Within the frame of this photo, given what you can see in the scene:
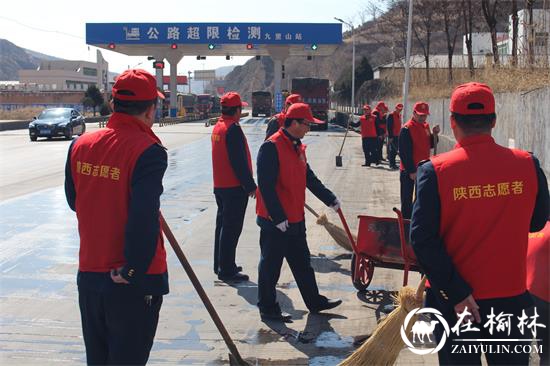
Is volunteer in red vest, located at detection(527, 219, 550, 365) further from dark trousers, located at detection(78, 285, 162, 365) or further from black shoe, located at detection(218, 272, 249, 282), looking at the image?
black shoe, located at detection(218, 272, 249, 282)

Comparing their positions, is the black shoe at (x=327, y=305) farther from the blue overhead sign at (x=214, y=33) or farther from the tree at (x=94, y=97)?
the tree at (x=94, y=97)

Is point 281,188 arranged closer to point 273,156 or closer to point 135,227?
point 273,156

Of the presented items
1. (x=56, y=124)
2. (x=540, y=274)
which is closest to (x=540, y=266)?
(x=540, y=274)

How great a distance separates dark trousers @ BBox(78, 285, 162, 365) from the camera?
135 inches

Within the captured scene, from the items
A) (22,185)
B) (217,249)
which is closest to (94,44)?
(22,185)

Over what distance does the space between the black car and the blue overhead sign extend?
19.5 meters

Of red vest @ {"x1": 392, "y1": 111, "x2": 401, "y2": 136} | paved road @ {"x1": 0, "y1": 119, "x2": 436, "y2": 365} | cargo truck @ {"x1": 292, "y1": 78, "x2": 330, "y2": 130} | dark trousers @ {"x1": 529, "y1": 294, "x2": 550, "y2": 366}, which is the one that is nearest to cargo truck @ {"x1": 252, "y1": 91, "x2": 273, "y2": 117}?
cargo truck @ {"x1": 292, "y1": 78, "x2": 330, "y2": 130}

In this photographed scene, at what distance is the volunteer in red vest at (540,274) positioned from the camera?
4.00 metres

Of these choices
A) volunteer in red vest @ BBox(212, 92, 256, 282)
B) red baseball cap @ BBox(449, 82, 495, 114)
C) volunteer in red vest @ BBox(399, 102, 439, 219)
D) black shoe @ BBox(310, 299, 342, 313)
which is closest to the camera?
red baseball cap @ BBox(449, 82, 495, 114)

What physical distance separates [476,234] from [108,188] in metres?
1.76

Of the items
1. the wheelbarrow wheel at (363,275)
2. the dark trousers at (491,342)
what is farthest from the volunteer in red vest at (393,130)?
the dark trousers at (491,342)

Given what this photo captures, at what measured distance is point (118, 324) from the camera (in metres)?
3.42

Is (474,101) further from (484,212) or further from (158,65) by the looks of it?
(158,65)

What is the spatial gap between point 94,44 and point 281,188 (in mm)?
47527
